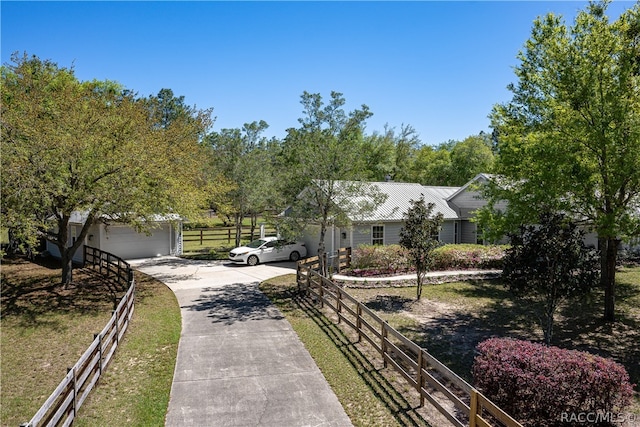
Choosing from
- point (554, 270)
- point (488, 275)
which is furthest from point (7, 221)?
point (488, 275)

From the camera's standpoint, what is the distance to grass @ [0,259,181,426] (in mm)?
7895

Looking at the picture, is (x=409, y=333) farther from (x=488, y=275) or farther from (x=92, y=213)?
(x=92, y=213)

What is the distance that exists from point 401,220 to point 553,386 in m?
17.9

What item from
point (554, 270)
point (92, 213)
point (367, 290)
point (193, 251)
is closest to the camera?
point (554, 270)

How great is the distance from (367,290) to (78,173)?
484 inches

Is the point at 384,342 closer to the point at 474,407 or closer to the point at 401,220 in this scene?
the point at 474,407

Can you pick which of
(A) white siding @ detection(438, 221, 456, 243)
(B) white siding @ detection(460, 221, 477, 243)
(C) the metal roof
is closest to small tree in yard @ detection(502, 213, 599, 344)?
(C) the metal roof

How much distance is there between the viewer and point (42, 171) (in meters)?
14.9

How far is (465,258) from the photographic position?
2192cm

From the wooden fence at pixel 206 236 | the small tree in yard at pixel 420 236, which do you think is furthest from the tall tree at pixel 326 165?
the wooden fence at pixel 206 236

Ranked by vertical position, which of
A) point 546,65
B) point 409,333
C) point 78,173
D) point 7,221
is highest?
point 546,65

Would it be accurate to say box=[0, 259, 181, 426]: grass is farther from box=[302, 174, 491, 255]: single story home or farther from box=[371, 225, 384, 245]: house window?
box=[371, 225, 384, 245]: house window

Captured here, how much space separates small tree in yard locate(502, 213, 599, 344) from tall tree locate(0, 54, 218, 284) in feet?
43.2

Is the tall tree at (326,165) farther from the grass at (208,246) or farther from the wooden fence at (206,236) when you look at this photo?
the wooden fence at (206,236)
